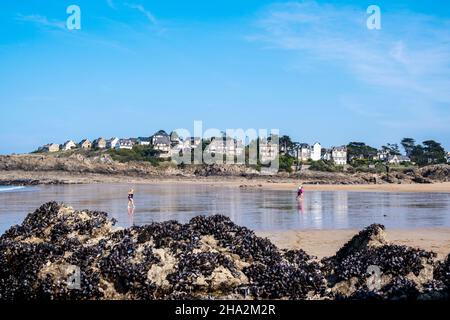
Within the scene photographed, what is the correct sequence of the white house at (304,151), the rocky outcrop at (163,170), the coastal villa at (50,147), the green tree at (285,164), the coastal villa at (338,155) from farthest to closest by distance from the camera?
the coastal villa at (50,147), the white house at (304,151), the coastal villa at (338,155), the green tree at (285,164), the rocky outcrop at (163,170)

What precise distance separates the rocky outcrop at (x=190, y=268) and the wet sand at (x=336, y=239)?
3851mm

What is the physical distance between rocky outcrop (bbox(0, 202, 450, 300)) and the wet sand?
3.85 meters

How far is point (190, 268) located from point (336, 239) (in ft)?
28.5

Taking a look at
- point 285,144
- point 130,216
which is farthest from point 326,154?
point 130,216

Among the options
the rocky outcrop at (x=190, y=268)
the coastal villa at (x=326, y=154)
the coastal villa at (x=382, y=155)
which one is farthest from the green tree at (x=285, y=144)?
the rocky outcrop at (x=190, y=268)

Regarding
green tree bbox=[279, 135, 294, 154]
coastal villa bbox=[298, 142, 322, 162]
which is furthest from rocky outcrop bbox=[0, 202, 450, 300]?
coastal villa bbox=[298, 142, 322, 162]

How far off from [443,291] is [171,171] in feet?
274

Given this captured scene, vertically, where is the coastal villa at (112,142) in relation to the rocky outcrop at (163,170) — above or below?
above

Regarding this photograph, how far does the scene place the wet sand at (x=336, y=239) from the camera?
13.5 m

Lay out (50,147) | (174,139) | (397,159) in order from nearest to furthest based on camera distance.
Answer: (397,159), (174,139), (50,147)

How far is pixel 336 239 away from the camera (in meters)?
15.6

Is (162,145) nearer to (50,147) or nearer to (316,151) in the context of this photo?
(316,151)

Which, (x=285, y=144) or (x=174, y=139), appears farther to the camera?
(x=174, y=139)

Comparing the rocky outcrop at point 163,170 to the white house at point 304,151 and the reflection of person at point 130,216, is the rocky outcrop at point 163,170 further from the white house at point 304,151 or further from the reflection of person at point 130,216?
the reflection of person at point 130,216
